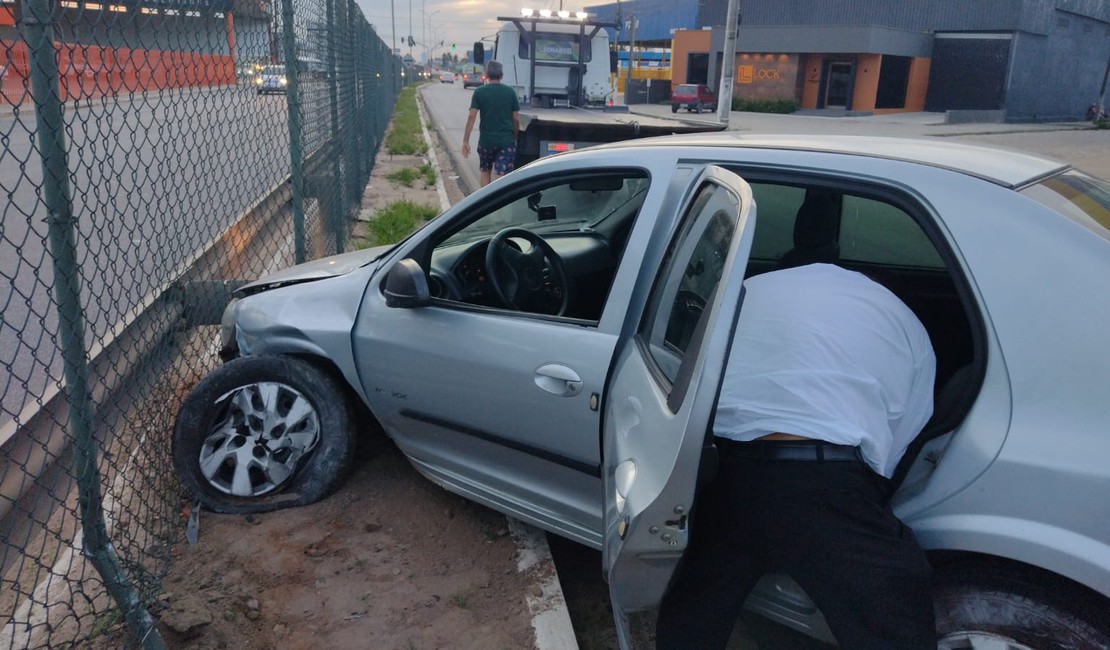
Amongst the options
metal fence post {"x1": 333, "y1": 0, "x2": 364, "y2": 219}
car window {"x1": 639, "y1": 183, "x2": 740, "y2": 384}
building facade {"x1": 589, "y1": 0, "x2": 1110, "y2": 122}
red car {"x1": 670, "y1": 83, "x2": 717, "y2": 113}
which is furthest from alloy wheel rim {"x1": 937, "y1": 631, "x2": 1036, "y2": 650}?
red car {"x1": 670, "y1": 83, "x2": 717, "y2": 113}

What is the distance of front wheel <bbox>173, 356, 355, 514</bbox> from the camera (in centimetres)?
373

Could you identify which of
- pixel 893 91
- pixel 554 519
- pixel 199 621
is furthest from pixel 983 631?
pixel 893 91

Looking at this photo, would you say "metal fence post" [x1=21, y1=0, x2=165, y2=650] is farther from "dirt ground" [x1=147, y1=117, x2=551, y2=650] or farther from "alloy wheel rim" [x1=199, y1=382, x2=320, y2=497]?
"alloy wheel rim" [x1=199, y1=382, x2=320, y2=497]

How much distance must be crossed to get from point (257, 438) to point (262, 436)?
2 cm

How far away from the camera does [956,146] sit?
304 cm

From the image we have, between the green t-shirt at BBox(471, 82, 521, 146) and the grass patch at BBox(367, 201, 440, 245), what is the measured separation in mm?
1381

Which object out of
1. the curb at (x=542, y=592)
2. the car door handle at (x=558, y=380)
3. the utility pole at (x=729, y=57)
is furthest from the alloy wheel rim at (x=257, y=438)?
the utility pole at (x=729, y=57)

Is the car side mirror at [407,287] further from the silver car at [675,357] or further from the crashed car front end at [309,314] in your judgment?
the crashed car front end at [309,314]

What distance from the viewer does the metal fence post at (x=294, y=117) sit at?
18.2 ft

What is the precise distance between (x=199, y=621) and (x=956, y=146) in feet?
9.97

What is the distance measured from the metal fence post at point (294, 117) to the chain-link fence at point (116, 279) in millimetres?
13

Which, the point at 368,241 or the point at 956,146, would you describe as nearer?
the point at 956,146

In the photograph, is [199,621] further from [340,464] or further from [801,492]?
[801,492]

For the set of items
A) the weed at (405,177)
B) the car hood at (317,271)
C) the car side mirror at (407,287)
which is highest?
the car side mirror at (407,287)
